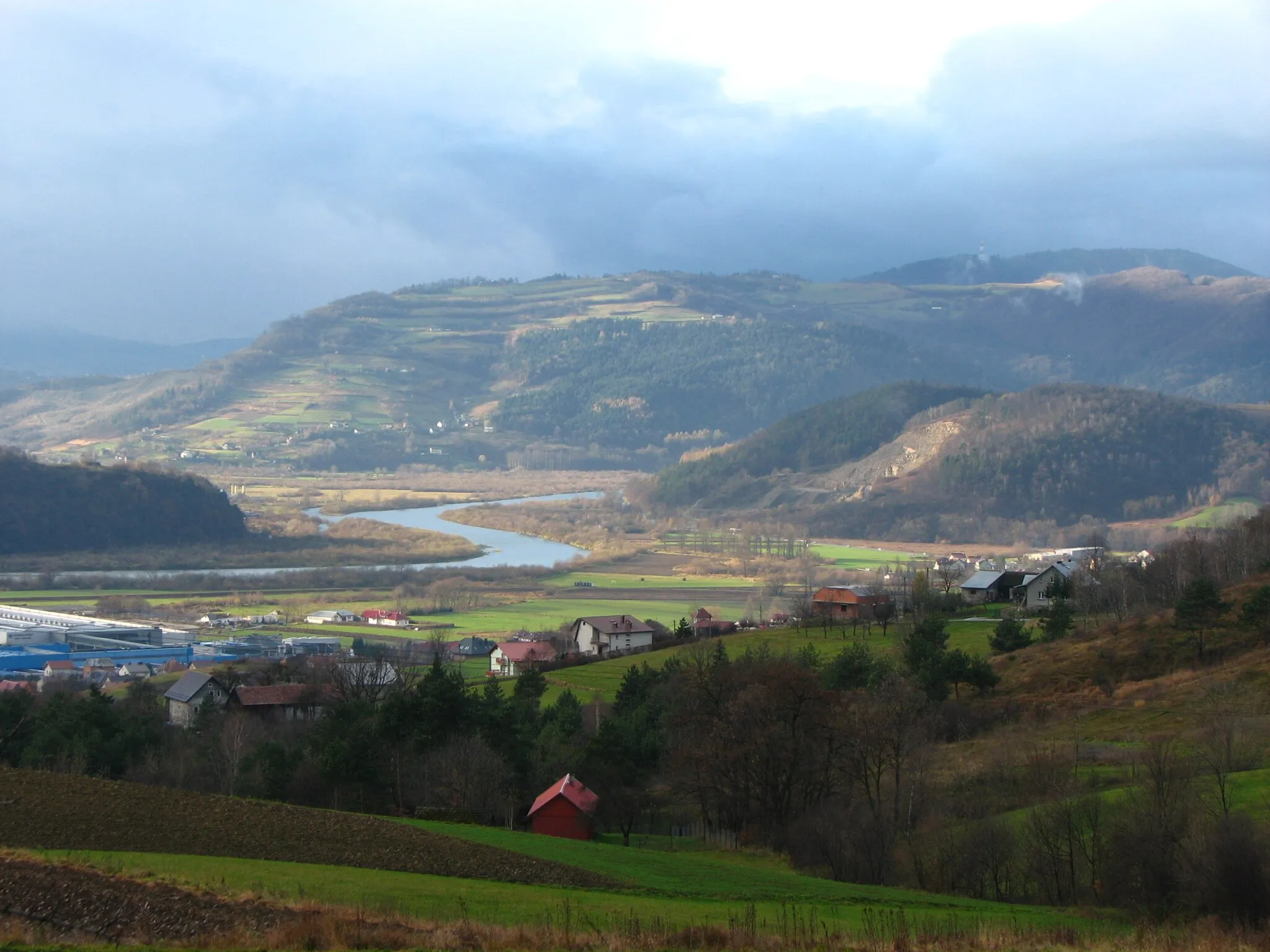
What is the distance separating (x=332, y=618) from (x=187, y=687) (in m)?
32.4

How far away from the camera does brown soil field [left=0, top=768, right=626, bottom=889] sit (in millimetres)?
19578

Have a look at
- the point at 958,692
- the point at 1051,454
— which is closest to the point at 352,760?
the point at 958,692

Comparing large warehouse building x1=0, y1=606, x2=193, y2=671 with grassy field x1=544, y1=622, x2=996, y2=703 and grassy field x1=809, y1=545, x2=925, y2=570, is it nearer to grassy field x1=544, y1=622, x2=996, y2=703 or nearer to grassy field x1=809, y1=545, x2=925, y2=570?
grassy field x1=544, y1=622, x2=996, y2=703

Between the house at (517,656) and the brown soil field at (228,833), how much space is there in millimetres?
32500

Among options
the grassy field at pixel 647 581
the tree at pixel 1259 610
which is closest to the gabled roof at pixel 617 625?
the tree at pixel 1259 610

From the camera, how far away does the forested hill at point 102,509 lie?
123 m

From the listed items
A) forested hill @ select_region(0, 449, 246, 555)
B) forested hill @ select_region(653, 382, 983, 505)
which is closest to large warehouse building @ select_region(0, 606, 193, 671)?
forested hill @ select_region(0, 449, 246, 555)

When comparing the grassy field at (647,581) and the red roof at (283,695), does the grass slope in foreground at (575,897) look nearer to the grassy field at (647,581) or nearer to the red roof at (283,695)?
the red roof at (283,695)

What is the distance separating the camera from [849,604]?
60.0 metres

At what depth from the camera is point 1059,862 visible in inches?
821

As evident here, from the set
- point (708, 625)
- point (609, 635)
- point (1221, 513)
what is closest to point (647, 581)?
point (708, 625)

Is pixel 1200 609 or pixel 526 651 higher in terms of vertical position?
pixel 1200 609

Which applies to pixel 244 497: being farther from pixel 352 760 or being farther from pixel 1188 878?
pixel 1188 878

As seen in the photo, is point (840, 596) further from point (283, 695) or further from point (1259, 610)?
point (283, 695)
